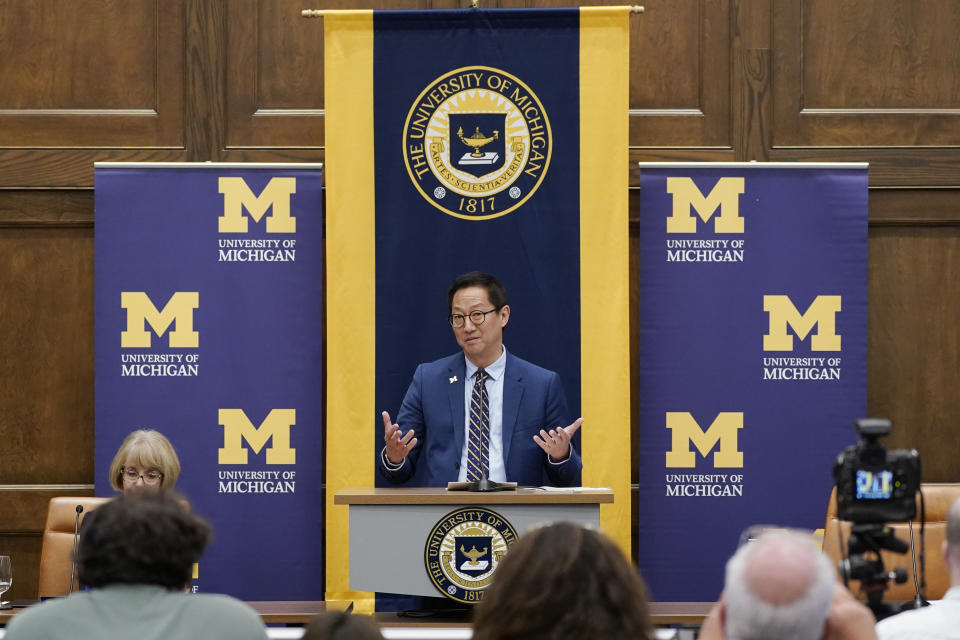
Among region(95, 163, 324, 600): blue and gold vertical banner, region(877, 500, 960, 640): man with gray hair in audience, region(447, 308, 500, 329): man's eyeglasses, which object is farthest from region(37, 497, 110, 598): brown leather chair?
region(877, 500, 960, 640): man with gray hair in audience

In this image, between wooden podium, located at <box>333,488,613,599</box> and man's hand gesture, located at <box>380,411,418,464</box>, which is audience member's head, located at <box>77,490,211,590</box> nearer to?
wooden podium, located at <box>333,488,613,599</box>

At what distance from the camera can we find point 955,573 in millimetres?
2375

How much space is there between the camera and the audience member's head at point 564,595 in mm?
1784

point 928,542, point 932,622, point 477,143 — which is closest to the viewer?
point 932,622

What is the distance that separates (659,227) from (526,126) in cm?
78

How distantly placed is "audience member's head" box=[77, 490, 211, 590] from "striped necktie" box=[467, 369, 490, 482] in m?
2.57

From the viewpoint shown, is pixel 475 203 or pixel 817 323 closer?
pixel 475 203

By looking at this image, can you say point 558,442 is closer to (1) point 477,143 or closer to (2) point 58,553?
(1) point 477,143

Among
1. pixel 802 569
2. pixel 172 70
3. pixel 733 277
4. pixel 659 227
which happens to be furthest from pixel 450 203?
pixel 802 569

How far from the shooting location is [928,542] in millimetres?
4680

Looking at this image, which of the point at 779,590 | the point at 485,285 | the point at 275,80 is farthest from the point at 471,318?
the point at 779,590

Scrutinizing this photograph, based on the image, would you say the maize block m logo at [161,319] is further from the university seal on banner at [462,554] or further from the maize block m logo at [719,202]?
the maize block m logo at [719,202]

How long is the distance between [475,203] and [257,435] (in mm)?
1434

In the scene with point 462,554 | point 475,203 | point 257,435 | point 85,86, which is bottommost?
point 462,554
